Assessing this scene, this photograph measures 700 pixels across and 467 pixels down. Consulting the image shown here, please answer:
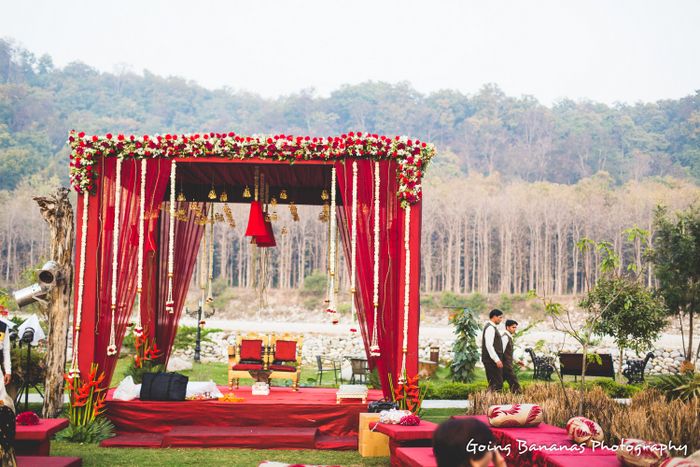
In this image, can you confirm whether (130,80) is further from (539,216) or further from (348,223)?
(348,223)

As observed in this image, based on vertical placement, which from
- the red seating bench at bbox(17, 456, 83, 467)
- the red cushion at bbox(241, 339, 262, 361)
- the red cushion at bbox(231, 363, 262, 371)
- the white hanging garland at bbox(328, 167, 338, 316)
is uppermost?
the white hanging garland at bbox(328, 167, 338, 316)

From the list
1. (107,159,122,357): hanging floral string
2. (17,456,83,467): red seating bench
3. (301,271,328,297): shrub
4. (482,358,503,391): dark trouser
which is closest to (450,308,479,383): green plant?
(482,358,503,391): dark trouser

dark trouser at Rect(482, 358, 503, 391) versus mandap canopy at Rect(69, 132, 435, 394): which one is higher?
mandap canopy at Rect(69, 132, 435, 394)

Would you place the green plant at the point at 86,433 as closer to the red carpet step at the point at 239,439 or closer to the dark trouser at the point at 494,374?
the red carpet step at the point at 239,439

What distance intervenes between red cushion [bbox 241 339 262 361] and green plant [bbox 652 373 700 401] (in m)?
5.84

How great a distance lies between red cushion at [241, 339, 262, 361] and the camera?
1062 cm

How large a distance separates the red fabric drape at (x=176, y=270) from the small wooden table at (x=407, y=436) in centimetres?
439

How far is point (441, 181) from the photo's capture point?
5078 cm

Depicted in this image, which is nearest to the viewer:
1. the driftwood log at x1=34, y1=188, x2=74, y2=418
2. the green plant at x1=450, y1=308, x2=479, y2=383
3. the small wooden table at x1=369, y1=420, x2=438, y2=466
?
the small wooden table at x1=369, y1=420, x2=438, y2=466

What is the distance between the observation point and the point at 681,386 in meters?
6.28

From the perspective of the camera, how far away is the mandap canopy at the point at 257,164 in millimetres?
8125

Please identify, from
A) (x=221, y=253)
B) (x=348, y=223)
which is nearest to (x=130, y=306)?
(x=348, y=223)

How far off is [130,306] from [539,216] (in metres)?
34.6

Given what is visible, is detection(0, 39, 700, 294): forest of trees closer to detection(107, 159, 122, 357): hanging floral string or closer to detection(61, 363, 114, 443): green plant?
detection(107, 159, 122, 357): hanging floral string
